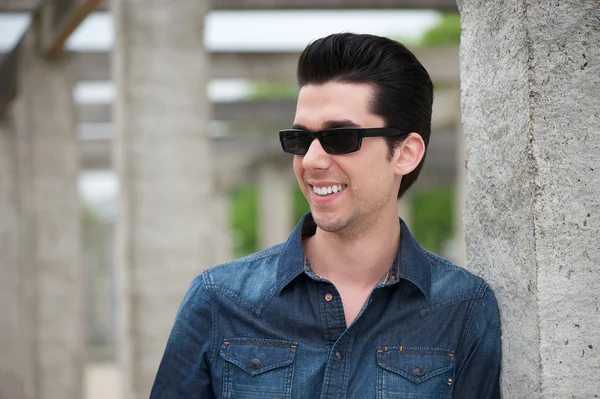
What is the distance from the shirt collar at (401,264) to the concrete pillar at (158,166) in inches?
195

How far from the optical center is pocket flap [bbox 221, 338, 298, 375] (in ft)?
10.2

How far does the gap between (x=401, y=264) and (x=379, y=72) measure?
0.68 metres

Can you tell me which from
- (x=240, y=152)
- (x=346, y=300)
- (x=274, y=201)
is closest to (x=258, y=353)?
(x=346, y=300)

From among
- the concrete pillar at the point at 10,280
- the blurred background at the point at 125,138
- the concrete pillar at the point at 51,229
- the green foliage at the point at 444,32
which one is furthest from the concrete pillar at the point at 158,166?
the green foliage at the point at 444,32

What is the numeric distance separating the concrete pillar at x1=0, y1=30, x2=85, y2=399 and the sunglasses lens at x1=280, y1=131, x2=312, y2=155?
420 inches

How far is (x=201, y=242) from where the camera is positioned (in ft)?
27.3

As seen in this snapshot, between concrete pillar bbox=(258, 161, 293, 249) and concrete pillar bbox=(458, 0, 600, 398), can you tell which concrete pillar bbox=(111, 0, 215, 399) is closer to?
concrete pillar bbox=(458, 0, 600, 398)

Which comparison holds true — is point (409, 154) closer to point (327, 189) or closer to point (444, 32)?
point (327, 189)

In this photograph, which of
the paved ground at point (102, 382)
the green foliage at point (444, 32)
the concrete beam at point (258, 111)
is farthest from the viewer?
the green foliage at point (444, 32)

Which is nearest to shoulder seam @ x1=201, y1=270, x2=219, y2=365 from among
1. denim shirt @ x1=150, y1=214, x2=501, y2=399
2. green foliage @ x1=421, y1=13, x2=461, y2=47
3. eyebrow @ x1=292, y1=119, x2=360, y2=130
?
denim shirt @ x1=150, y1=214, x2=501, y2=399

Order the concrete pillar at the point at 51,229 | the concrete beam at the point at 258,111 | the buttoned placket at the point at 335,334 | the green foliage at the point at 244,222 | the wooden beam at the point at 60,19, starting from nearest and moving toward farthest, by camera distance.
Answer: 1. the buttoned placket at the point at 335,334
2. the wooden beam at the point at 60,19
3. the concrete pillar at the point at 51,229
4. the concrete beam at the point at 258,111
5. the green foliage at the point at 244,222

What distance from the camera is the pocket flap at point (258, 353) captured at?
3.09m

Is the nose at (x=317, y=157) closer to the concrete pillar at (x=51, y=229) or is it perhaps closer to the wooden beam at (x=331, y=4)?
the wooden beam at (x=331, y=4)

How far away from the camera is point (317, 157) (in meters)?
3.12
